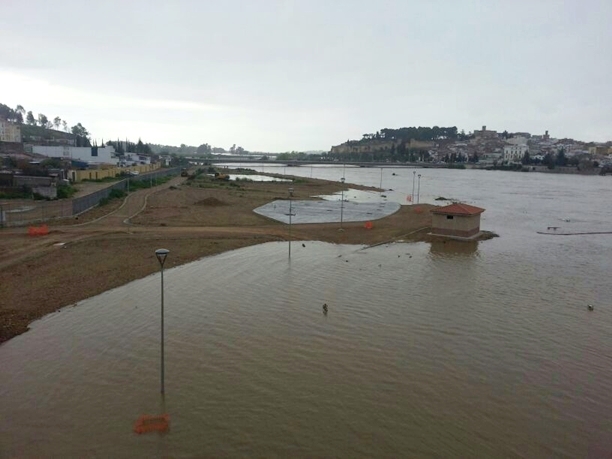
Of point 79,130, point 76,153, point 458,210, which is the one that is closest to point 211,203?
point 458,210

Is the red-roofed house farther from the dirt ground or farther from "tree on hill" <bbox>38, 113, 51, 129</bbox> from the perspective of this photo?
"tree on hill" <bbox>38, 113, 51, 129</bbox>

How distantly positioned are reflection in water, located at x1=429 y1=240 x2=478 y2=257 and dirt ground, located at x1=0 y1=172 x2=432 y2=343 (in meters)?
2.14

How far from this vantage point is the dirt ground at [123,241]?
17.5 metres

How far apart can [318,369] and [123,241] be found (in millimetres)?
17913

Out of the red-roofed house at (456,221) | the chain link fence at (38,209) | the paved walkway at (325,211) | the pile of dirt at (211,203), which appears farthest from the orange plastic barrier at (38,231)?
the red-roofed house at (456,221)

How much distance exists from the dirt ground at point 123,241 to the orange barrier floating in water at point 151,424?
259 inches

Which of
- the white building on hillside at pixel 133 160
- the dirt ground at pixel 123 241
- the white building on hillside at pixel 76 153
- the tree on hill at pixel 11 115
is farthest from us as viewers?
the tree on hill at pixel 11 115

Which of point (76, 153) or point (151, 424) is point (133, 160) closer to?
point (76, 153)

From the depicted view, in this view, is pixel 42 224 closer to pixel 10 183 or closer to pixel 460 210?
pixel 10 183

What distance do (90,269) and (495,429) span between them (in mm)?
17623

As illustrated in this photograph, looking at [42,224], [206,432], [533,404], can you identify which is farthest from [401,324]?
[42,224]

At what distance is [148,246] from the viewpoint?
85.1 ft

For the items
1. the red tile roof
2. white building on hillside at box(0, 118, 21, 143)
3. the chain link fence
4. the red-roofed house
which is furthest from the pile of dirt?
white building on hillside at box(0, 118, 21, 143)

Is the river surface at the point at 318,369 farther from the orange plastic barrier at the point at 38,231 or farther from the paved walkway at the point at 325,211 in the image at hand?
the paved walkway at the point at 325,211
